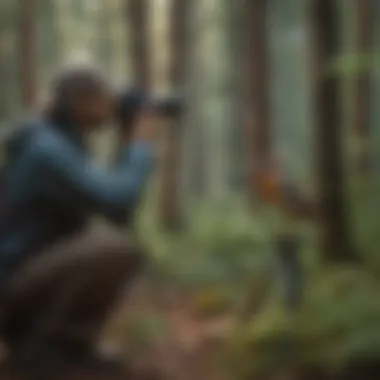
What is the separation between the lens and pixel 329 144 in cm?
436

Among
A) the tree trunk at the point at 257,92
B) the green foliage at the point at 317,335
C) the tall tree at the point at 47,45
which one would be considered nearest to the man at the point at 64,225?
the green foliage at the point at 317,335

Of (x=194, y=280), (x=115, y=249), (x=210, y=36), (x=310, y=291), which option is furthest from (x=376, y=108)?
(x=210, y=36)

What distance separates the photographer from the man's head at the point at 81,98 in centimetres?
334

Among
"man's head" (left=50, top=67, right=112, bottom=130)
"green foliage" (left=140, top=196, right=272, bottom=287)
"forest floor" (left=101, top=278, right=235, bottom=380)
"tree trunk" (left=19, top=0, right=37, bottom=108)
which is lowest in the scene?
"green foliage" (left=140, top=196, right=272, bottom=287)

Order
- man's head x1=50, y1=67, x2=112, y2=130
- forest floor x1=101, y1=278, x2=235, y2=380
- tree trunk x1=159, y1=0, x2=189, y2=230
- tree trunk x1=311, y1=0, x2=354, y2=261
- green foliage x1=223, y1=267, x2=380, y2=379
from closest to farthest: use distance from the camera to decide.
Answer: green foliage x1=223, y1=267, x2=380, y2=379 → man's head x1=50, y1=67, x2=112, y2=130 → forest floor x1=101, y1=278, x2=235, y2=380 → tree trunk x1=311, y1=0, x2=354, y2=261 → tree trunk x1=159, y1=0, x2=189, y2=230

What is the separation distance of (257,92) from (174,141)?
809 mm

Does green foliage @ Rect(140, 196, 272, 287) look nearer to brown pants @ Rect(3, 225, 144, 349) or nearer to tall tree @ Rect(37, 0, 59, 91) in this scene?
brown pants @ Rect(3, 225, 144, 349)

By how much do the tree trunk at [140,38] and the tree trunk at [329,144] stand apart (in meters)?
2.88

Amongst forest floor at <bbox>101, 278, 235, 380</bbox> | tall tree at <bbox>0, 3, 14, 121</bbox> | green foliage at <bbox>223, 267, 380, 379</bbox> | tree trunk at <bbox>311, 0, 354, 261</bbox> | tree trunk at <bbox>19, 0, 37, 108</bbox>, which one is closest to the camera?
green foliage at <bbox>223, 267, 380, 379</bbox>

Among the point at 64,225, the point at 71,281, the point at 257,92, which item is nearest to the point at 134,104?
the point at 64,225

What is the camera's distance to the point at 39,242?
345 cm

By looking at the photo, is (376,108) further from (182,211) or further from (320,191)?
(320,191)

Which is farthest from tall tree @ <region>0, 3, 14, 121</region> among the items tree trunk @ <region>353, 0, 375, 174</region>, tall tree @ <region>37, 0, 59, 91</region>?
tree trunk @ <region>353, 0, 375, 174</region>

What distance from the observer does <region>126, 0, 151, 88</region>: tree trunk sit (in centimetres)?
710
